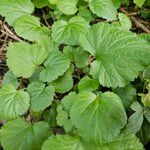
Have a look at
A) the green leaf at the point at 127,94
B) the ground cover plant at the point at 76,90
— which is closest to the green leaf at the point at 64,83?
A: the ground cover plant at the point at 76,90

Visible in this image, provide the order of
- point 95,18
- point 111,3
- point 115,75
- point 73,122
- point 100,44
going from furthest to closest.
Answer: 1. point 95,18
2. point 111,3
3. point 100,44
4. point 115,75
5. point 73,122

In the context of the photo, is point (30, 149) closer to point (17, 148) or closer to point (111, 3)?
point (17, 148)

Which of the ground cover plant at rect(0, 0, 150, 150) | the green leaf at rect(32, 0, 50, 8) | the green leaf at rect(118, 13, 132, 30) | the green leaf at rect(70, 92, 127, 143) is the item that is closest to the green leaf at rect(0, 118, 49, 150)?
the ground cover plant at rect(0, 0, 150, 150)

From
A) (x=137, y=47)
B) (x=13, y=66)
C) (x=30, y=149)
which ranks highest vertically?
(x=137, y=47)

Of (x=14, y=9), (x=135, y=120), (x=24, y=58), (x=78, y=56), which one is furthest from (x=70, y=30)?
(x=135, y=120)

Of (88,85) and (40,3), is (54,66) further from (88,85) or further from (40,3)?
(40,3)

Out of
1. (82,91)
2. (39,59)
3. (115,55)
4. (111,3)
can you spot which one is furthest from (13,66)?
(111,3)

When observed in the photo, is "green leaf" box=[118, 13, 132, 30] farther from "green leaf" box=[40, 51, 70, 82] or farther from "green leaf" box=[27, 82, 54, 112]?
"green leaf" box=[27, 82, 54, 112]
